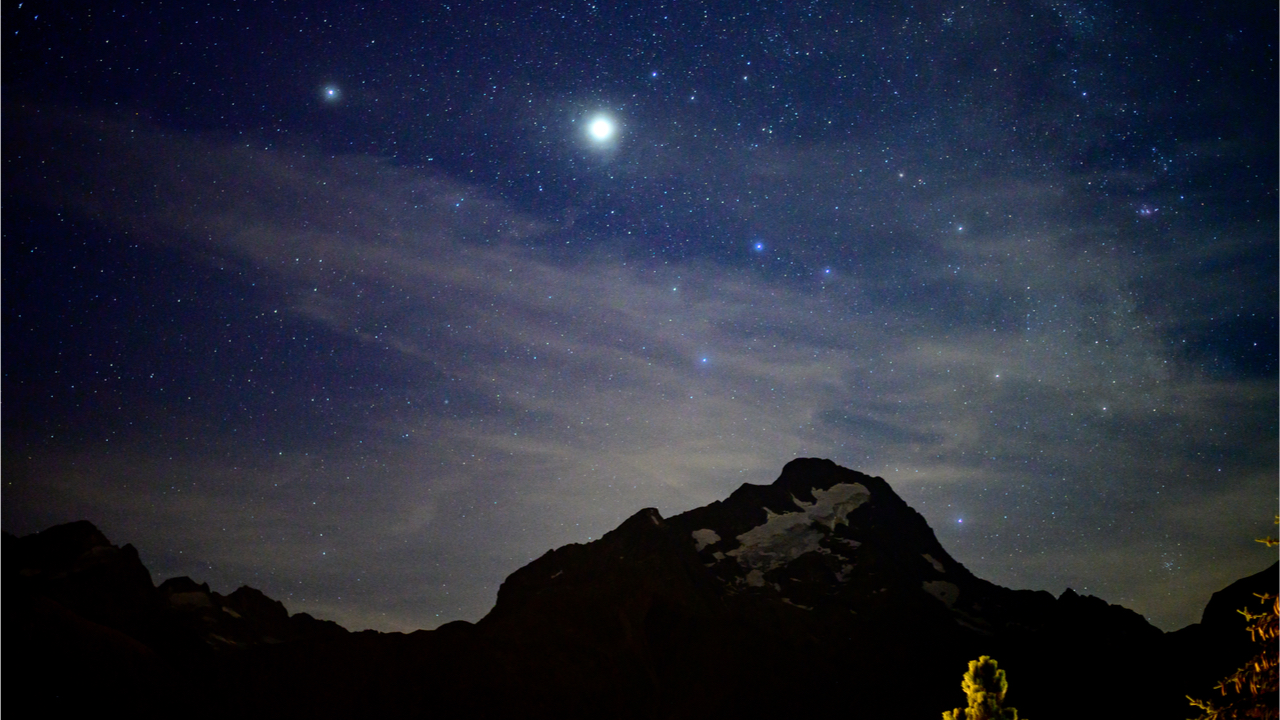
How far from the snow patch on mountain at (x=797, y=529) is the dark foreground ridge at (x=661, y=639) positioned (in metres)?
0.52

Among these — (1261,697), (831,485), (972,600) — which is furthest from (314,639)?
(1261,697)

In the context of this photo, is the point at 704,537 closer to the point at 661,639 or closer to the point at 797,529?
the point at 797,529

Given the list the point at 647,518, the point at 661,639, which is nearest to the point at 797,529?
the point at 647,518

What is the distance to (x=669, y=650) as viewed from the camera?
443 feet

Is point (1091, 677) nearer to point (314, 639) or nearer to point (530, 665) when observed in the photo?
point (530, 665)

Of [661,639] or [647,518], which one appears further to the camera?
[647,518]

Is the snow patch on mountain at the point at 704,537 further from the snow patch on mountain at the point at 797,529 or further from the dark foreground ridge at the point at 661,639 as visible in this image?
the snow patch on mountain at the point at 797,529

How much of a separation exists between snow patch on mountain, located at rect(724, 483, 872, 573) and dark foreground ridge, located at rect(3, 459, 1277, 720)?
20.5 inches

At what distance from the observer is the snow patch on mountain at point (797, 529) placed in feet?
530

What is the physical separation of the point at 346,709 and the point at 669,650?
171 feet

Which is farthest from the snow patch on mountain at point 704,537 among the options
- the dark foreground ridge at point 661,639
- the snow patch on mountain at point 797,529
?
the snow patch on mountain at point 797,529

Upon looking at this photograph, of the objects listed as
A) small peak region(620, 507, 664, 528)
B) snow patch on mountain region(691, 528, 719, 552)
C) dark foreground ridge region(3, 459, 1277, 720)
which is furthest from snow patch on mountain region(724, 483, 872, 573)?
small peak region(620, 507, 664, 528)

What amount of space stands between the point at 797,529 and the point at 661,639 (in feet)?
156

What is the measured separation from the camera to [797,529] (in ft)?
561
